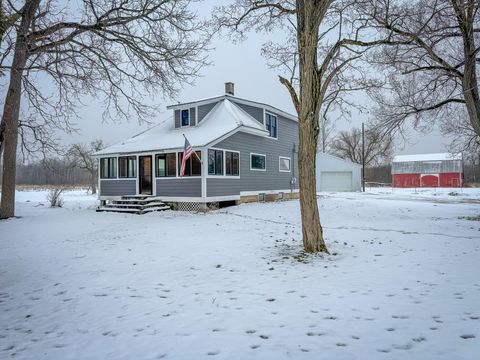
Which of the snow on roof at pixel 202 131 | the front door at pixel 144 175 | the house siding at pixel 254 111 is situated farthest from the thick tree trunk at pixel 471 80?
the front door at pixel 144 175

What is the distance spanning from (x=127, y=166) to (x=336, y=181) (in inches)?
1020

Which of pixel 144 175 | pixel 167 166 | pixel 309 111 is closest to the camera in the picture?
pixel 309 111

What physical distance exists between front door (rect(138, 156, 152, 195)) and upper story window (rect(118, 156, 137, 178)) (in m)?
0.45

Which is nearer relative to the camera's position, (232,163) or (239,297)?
(239,297)

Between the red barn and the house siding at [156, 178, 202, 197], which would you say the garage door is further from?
the house siding at [156, 178, 202, 197]

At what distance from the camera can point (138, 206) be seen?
1722 centimetres

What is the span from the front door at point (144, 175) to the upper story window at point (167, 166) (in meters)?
1.01

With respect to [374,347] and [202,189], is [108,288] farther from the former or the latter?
[202,189]

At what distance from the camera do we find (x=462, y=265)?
21.0 feet

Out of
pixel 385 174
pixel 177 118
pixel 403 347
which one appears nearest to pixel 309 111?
pixel 403 347

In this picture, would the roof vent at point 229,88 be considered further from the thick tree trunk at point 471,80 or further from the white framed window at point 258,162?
the thick tree trunk at point 471,80

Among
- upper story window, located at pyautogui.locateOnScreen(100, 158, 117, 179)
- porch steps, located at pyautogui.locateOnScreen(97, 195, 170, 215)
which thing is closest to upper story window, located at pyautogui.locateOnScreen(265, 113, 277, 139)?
porch steps, located at pyautogui.locateOnScreen(97, 195, 170, 215)

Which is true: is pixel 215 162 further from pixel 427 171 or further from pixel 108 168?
pixel 427 171

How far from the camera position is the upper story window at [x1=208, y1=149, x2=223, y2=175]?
55.2 ft
